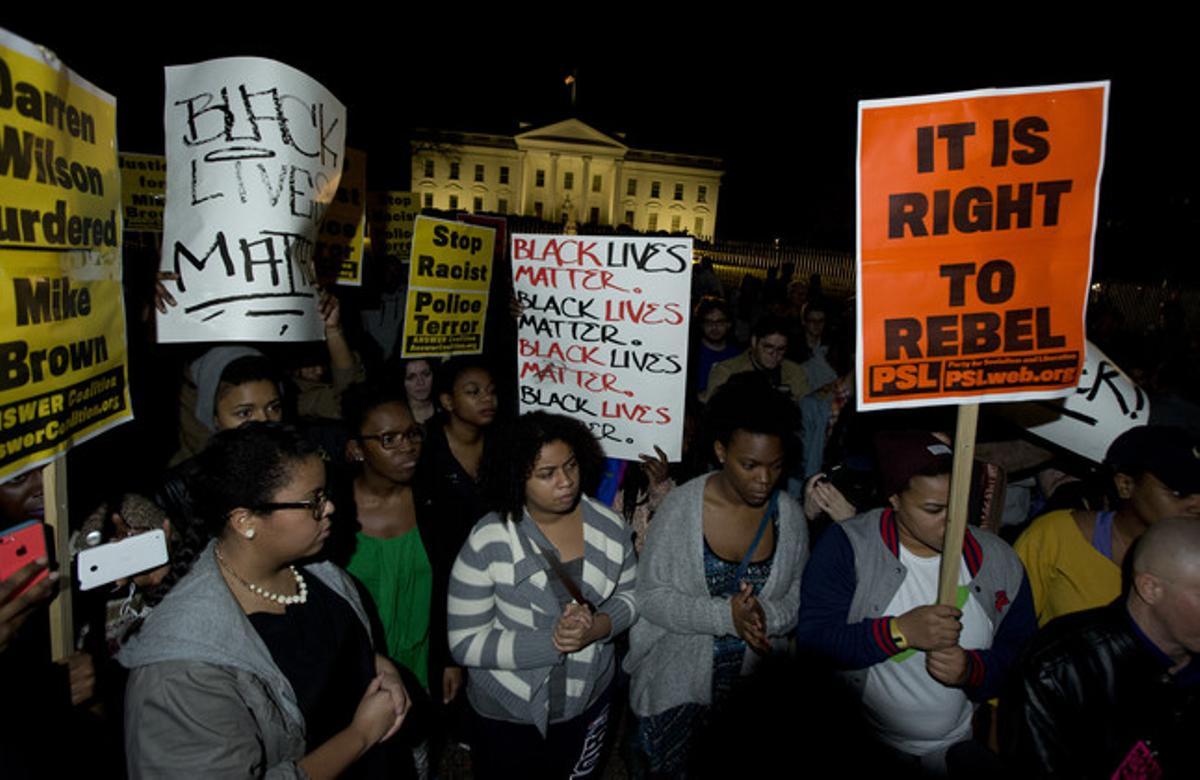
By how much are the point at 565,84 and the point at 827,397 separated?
92.0 metres

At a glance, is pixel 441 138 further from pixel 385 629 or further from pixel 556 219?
pixel 385 629

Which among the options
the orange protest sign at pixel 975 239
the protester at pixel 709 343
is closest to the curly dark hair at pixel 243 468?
the orange protest sign at pixel 975 239

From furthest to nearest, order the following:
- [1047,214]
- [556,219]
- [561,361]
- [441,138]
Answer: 1. [556,219]
2. [441,138]
3. [561,361]
4. [1047,214]

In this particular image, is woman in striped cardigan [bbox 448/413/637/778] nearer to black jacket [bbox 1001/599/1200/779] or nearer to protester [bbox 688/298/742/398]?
black jacket [bbox 1001/599/1200/779]

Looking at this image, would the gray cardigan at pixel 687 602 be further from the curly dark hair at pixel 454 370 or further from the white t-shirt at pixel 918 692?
the curly dark hair at pixel 454 370

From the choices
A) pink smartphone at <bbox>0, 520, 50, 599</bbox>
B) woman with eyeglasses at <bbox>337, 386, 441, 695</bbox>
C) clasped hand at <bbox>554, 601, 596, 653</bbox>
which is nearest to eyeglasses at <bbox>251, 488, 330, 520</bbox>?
pink smartphone at <bbox>0, 520, 50, 599</bbox>

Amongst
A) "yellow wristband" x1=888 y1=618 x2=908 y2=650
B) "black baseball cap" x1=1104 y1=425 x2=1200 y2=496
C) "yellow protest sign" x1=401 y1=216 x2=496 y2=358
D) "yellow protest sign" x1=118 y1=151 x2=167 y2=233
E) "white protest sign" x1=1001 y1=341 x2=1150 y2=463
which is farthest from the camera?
"yellow protest sign" x1=118 y1=151 x2=167 y2=233

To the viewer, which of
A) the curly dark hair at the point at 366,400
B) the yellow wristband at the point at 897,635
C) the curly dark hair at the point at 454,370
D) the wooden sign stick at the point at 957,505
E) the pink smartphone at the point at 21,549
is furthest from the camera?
the curly dark hair at the point at 454,370

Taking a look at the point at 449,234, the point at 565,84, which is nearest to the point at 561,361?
the point at 449,234

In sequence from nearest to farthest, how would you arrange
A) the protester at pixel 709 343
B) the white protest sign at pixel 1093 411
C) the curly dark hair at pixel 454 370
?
the white protest sign at pixel 1093 411 → the curly dark hair at pixel 454 370 → the protester at pixel 709 343

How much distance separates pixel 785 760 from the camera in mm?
3012

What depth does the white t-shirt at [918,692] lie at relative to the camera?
110 inches

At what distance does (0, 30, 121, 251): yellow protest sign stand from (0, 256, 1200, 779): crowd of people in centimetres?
87

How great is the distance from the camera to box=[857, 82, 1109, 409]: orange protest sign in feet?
8.22
